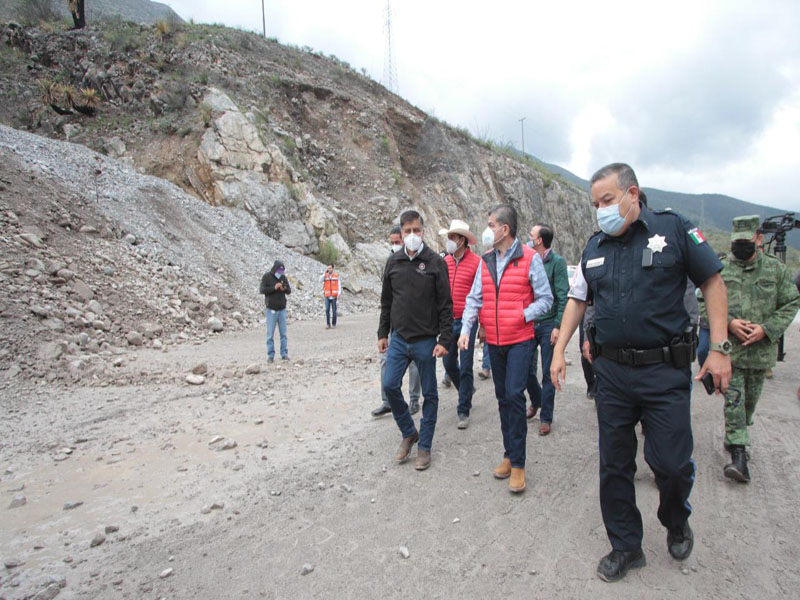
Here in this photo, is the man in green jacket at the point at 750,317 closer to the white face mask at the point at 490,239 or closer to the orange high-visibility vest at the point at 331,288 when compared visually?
the white face mask at the point at 490,239

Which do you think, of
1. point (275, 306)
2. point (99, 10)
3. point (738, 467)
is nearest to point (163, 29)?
point (275, 306)

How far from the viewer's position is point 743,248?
12.6ft

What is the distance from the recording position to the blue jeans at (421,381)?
392 centimetres

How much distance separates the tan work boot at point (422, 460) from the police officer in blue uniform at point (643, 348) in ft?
5.20

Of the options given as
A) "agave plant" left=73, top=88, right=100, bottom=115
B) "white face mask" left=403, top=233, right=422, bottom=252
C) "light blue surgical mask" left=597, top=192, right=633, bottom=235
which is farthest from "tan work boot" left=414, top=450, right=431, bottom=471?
"agave plant" left=73, top=88, right=100, bottom=115

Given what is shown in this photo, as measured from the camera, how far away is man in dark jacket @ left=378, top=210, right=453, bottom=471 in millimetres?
3934

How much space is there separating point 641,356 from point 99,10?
78.3m

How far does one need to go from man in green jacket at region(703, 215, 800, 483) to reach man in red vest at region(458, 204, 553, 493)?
154 centimetres

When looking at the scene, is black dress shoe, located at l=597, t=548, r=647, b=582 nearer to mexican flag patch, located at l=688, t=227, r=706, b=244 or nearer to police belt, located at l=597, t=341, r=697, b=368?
police belt, located at l=597, t=341, r=697, b=368

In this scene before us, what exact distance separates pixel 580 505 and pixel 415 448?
1.55 metres

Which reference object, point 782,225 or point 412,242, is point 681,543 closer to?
point 412,242

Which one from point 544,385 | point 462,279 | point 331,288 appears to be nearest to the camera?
point 544,385

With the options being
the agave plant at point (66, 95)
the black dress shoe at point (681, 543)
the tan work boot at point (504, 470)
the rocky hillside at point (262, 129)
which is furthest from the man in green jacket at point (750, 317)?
the agave plant at point (66, 95)

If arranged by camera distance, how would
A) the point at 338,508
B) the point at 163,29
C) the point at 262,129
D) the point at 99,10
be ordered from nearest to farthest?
the point at 338,508 < the point at 262,129 < the point at 163,29 < the point at 99,10
